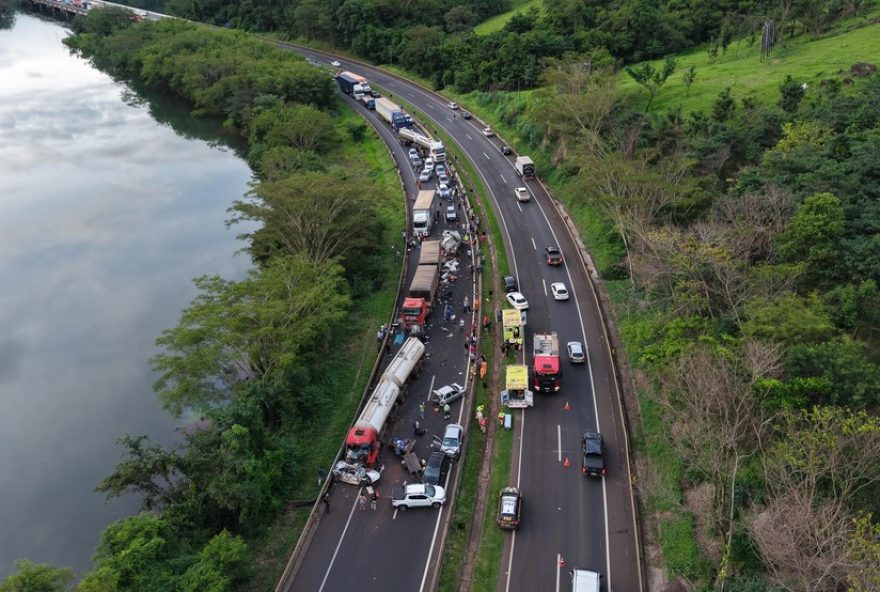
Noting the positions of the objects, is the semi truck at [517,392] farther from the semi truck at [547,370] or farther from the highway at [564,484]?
the semi truck at [547,370]

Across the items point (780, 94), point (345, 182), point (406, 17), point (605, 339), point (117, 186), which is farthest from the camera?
point (406, 17)

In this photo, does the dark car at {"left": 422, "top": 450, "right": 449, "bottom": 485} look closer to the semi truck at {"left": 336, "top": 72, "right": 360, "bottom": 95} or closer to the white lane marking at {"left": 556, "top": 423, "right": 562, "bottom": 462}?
the white lane marking at {"left": 556, "top": 423, "right": 562, "bottom": 462}

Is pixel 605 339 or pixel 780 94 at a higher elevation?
pixel 780 94

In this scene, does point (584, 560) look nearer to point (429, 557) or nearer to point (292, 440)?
point (429, 557)

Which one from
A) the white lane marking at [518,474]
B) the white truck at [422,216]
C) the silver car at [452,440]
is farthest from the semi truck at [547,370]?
the white truck at [422,216]

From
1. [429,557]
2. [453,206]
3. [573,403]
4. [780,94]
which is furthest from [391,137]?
[429,557]

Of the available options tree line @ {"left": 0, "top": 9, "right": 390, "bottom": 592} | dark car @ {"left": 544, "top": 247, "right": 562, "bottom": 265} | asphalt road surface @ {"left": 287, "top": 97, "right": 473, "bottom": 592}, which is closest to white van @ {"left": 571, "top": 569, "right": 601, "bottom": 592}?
asphalt road surface @ {"left": 287, "top": 97, "right": 473, "bottom": 592}

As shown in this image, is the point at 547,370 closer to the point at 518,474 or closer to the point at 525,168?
the point at 518,474
